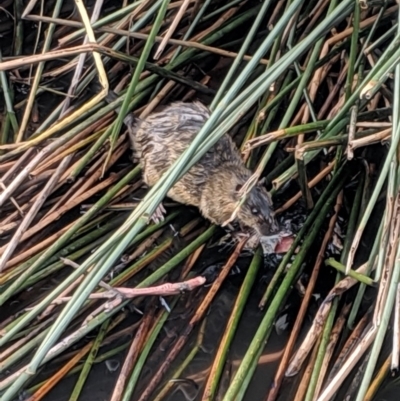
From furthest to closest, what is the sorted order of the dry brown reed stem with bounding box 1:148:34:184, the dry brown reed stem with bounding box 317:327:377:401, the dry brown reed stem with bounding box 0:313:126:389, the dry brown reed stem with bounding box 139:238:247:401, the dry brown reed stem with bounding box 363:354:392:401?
the dry brown reed stem with bounding box 1:148:34:184, the dry brown reed stem with bounding box 139:238:247:401, the dry brown reed stem with bounding box 363:354:392:401, the dry brown reed stem with bounding box 0:313:126:389, the dry brown reed stem with bounding box 317:327:377:401

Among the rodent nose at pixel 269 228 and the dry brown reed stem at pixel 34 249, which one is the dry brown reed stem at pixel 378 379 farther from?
the dry brown reed stem at pixel 34 249

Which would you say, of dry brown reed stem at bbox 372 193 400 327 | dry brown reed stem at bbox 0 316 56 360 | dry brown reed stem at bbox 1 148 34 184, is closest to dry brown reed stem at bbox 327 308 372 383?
dry brown reed stem at bbox 372 193 400 327

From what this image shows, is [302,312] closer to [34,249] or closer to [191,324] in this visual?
[191,324]

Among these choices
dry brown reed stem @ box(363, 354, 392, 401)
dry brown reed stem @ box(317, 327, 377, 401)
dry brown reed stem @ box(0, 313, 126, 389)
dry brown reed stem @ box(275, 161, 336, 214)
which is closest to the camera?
dry brown reed stem @ box(317, 327, 377, 401)

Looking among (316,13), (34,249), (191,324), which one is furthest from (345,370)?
(316,13)

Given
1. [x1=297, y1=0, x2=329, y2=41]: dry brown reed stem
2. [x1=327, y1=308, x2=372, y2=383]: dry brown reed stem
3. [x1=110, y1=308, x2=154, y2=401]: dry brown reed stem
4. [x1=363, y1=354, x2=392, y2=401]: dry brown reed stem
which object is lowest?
[x1=363, y1=354, x2=392, y2=401]: dry brown reed stem

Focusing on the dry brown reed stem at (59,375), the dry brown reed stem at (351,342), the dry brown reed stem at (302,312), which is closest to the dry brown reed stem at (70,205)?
the dry brown reed stem at (59,375)

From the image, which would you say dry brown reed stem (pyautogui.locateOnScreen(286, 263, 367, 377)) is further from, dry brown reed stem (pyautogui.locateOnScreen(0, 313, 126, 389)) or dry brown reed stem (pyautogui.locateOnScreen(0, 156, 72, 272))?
dry brown reed stem (pyautogui.locateOnScreen(0, 156, 72, 272))
